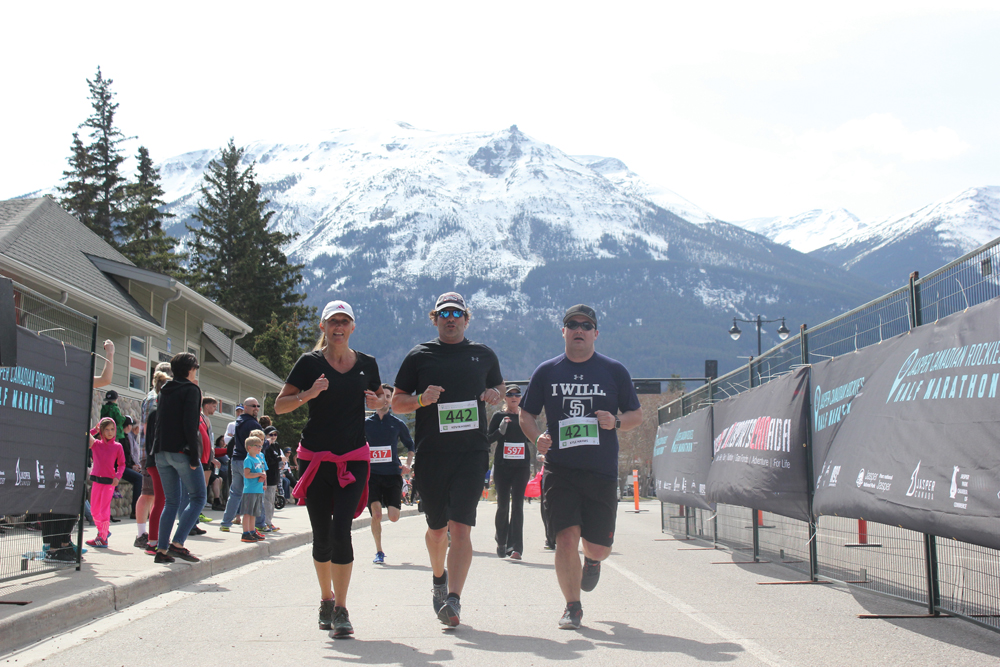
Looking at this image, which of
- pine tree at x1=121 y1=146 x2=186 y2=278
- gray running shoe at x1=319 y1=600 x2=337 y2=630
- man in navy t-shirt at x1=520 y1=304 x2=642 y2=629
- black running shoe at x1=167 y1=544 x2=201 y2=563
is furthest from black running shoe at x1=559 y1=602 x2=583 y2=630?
pine tree at x1=121 y1=146 x2=186 y2=278

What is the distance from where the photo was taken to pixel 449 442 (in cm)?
617

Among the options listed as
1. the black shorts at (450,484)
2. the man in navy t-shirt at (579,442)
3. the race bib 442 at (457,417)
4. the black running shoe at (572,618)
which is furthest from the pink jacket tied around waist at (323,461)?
the black running shoe at (572,618)

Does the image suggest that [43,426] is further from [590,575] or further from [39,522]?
[590,575]

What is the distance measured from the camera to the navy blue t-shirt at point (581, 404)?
6395mm

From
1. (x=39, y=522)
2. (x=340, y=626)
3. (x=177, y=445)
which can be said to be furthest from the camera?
(x=177, y=445)

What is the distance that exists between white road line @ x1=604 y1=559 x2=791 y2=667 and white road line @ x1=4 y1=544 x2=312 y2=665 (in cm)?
377

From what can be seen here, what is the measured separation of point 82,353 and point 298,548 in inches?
226

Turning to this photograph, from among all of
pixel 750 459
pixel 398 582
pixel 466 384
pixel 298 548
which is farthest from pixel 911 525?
pixel 298 548

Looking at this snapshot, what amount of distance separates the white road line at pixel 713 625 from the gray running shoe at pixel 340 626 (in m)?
2.25

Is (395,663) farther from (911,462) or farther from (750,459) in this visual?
(750,459)

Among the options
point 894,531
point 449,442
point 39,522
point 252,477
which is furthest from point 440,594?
point 252,477

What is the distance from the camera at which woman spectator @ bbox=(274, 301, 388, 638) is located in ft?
19.4

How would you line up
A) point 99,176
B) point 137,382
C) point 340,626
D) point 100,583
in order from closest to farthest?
1. point 340,626
2. point 100,583
3. point 137,382
4. point 99,176

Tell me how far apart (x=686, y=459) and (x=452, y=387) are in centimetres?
810
